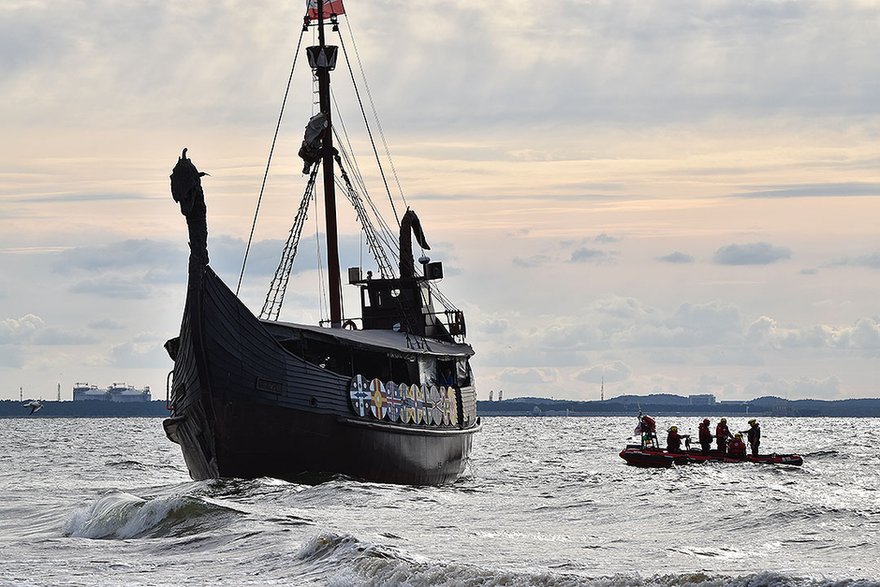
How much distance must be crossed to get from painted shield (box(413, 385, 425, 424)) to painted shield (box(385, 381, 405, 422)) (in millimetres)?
1232

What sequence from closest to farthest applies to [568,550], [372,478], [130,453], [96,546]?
[568,550]
[96,546]
[372,478]
[130,453]

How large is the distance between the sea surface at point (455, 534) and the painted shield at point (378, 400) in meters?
1.82

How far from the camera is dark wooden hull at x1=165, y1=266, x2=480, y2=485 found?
1186 inches

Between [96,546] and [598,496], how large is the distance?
550 inches

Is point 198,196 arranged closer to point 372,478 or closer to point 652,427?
point 372,478

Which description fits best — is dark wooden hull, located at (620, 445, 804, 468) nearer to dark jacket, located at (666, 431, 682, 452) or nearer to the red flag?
dark jacket, located at (666, 431, 682, 452)

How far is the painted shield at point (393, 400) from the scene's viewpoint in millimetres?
33250

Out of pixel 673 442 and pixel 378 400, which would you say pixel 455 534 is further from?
pixel 673 442

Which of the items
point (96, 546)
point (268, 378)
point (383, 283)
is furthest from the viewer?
point (383, 283)

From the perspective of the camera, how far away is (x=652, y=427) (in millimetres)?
47562

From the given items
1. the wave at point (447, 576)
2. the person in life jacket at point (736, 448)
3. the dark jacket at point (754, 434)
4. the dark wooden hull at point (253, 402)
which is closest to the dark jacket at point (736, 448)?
the person in life jacket at point (736, 448)

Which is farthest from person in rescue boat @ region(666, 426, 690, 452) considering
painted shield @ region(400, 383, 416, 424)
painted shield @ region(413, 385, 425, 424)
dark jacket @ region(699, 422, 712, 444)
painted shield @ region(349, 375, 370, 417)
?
painted shield @ region(349, 375, 370, 417)

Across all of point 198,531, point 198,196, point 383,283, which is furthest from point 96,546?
point 383,283

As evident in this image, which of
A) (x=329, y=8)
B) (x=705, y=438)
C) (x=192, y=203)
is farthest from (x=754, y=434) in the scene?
(x=192, y=203)
